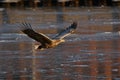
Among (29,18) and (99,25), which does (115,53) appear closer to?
(99,25)

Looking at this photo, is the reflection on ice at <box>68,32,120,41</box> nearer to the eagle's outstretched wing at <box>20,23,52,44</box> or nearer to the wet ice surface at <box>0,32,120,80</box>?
the wet ice surface at <box>0,32,120,80</box>

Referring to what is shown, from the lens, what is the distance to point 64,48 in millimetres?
19109

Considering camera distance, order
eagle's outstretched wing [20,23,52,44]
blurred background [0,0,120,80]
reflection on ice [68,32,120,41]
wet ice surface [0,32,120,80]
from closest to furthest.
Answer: eagle's outstretched wing [20,23,52,44]
wet ice surface [0,32,120,80]
blurred background [0,0,120,80]
reflection on ice [68,32,120,41]

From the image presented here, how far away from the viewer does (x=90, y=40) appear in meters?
20.7

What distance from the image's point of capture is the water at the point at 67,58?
1457 centimetres

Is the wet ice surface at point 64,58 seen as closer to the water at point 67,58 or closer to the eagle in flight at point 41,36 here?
the water at point 67,58

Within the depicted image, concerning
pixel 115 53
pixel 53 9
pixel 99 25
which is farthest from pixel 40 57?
pixel 53 9

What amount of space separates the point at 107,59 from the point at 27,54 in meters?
2.40

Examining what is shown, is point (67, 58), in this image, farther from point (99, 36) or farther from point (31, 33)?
point (99, 36)

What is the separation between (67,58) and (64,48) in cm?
211

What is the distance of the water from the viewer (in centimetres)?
1457

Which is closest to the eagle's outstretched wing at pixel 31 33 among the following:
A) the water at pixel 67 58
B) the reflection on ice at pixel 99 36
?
the water at pixel 67 58

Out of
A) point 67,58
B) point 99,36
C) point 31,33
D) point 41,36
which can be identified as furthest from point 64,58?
point 99,36

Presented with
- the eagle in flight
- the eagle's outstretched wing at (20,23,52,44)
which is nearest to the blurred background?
the eagle in flight
